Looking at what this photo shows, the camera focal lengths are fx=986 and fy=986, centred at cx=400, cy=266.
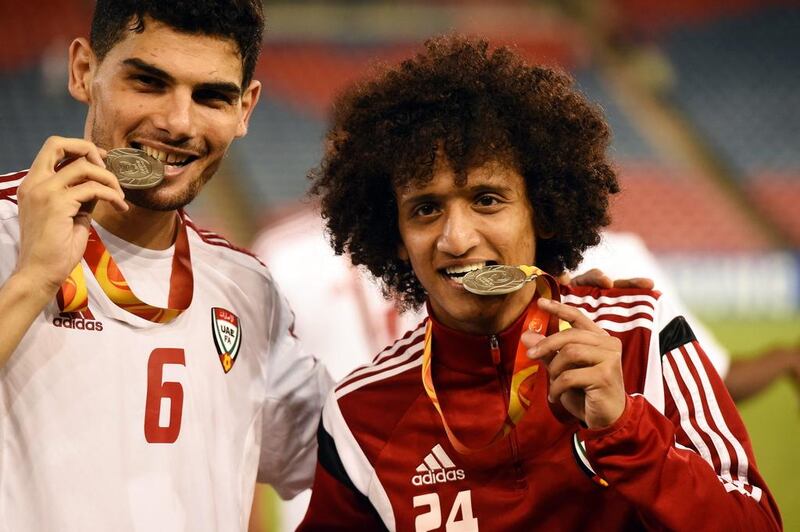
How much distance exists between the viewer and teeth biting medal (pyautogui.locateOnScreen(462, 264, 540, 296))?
1974mm

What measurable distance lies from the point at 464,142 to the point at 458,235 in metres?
0.22

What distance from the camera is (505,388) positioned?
215cm

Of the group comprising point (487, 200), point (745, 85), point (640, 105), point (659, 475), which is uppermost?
point (745, 85)

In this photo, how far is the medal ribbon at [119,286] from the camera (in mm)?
2031

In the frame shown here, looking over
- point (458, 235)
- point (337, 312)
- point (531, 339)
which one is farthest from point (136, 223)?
point (337, 312)

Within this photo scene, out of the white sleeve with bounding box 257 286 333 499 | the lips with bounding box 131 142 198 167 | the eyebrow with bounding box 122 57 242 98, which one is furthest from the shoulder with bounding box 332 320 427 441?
the eyebrow with bounding box 122 57 242 98

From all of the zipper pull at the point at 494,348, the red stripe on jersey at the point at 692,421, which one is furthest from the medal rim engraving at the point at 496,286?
the red stripe on jersey at the point at 692,421

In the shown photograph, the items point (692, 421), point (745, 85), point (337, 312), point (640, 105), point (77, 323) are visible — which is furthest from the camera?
point (745, 85)

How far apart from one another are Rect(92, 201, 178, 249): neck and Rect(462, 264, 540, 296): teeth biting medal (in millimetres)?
732

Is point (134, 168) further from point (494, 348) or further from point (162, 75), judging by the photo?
point (494, 348)

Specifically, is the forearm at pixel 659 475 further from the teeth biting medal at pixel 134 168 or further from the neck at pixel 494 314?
the teeth biting medal at pixel 134 168

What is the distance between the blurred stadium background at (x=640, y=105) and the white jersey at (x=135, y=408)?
196 inches

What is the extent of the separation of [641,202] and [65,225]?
6.59m

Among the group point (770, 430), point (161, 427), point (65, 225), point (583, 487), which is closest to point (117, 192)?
point (65, 225)
